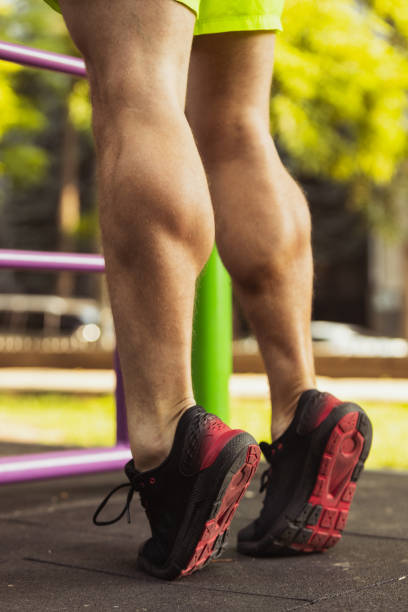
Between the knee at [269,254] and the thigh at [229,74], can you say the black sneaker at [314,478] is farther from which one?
the thigh at [229,74]

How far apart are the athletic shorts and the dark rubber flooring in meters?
0.77

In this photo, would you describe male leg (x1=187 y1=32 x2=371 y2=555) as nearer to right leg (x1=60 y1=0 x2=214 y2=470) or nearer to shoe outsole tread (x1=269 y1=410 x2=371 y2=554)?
shoe outsole tread (x1=269 y1=410 x2=371 y2=554)

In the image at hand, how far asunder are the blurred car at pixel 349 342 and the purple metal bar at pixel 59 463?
17687mm

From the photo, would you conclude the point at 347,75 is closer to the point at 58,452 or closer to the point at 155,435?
the point at 58,452

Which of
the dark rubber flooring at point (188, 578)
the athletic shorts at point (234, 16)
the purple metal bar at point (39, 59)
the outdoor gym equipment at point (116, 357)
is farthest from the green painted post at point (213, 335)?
the athletic shorts at point (234, 16)

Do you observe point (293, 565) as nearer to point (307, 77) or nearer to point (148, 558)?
point (148, 558)

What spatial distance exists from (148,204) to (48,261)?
2.89ft

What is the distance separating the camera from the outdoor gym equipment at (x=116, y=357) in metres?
1.90

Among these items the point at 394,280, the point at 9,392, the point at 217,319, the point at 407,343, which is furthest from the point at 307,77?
the point at 394,280

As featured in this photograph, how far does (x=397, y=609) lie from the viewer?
3.52ft

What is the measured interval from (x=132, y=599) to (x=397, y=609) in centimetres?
31

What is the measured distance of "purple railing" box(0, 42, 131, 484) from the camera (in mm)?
1856

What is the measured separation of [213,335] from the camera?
225 centimetres

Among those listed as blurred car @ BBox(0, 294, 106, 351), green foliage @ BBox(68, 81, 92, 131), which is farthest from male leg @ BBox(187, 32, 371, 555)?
blurred car @ BBox(0, 294, 106, 351)
